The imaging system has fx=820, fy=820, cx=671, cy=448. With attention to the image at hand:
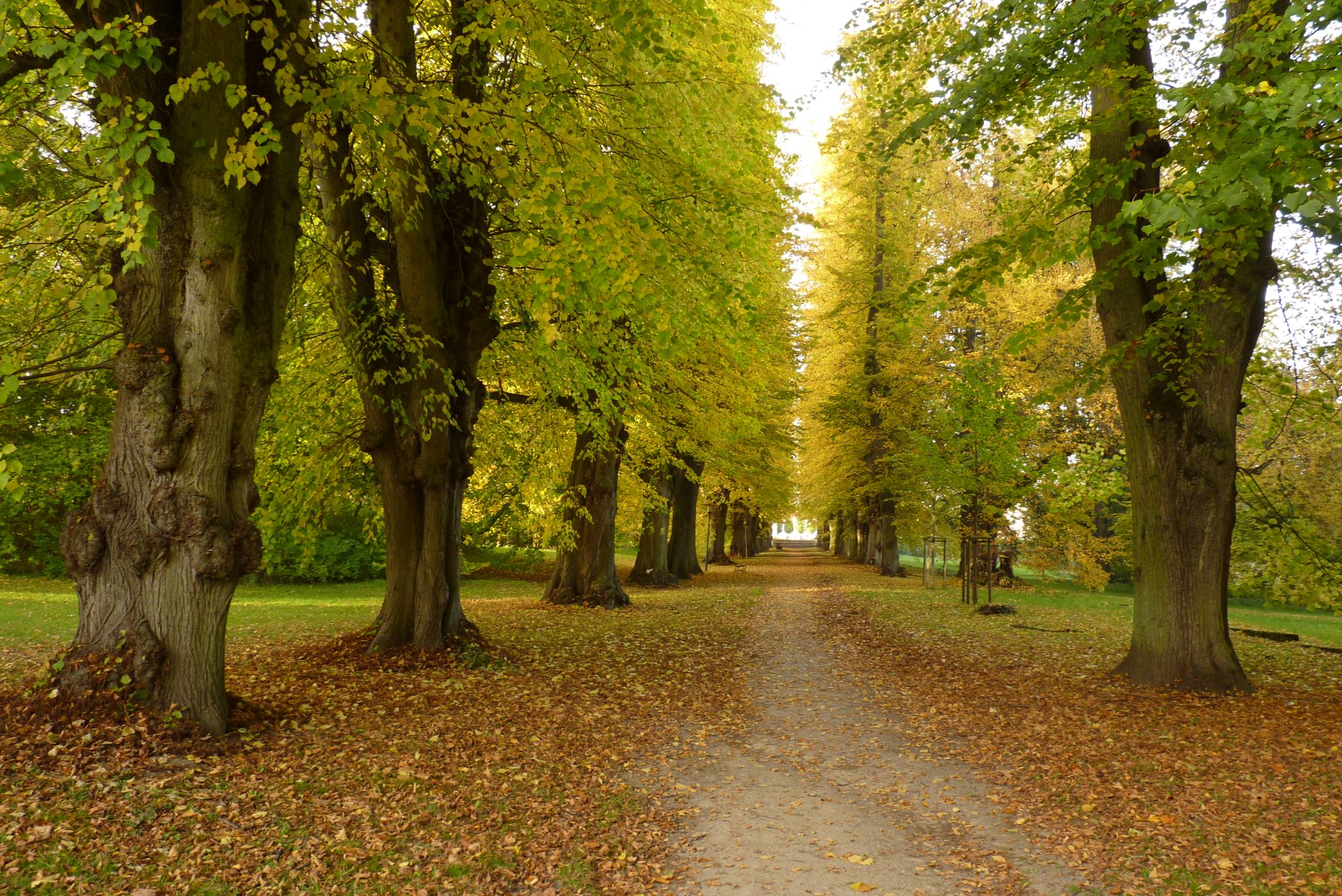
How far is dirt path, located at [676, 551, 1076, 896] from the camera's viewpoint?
4488mm

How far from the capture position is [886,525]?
29.1m

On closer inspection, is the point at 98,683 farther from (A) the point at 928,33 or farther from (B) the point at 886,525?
(B) the point at 886,525

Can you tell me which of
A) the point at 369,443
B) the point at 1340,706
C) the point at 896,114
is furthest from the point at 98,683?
the point at 1340,706

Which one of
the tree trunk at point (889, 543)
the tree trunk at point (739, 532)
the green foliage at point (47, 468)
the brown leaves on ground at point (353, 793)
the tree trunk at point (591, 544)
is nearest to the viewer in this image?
the brown leaves on ground at point (353, 793)

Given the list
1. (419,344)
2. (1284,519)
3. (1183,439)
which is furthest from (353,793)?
(1284,519)

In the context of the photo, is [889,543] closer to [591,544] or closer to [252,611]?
[591,544]

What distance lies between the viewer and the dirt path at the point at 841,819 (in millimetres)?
4488

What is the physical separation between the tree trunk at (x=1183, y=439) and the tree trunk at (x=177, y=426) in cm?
750

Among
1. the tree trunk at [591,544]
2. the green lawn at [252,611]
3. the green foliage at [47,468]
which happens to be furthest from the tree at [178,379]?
the green foliage at [47,468]

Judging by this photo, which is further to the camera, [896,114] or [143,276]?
[896,114]

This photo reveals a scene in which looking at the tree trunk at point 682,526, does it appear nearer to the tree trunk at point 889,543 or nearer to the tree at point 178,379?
the tree trunk at point 889,543

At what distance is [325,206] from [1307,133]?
29.6 feet

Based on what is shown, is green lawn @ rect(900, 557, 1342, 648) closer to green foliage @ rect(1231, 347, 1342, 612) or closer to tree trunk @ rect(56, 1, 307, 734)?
green foliage @ rect(1231, 347, 1342, 612)

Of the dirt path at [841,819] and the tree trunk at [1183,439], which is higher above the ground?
the tree trunk at [1183,439]
